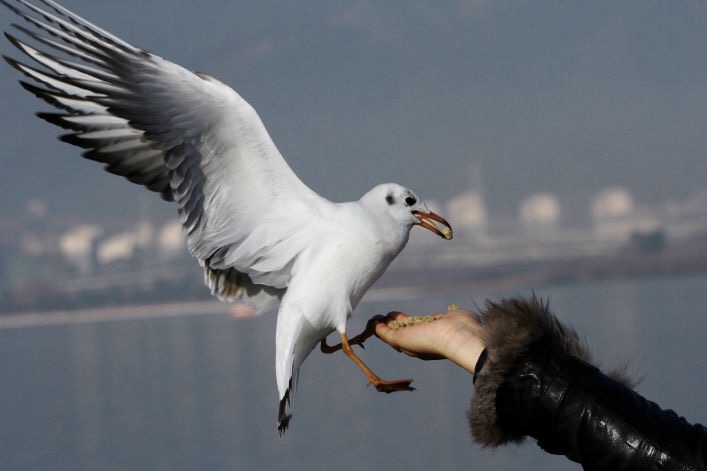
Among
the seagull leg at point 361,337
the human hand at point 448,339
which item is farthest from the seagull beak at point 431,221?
the human hand at point 448,339

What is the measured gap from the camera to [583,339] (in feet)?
5.20

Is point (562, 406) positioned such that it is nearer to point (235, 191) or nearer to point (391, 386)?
point (391, 386)

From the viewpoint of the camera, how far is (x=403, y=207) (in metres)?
2.66

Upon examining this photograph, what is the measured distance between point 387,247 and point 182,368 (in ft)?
66.4

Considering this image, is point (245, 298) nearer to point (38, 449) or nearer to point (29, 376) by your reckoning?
point (38, 449)

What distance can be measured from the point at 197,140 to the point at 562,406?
5.13ft

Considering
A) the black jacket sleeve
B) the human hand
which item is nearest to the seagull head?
the human hand

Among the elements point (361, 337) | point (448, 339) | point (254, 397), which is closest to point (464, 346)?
point (448, 339)

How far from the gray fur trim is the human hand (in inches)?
2.2

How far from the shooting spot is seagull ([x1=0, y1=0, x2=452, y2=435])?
2.60m

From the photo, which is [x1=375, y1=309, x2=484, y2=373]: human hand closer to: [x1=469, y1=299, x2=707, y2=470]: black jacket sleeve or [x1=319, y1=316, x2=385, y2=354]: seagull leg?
[x1=469, y1=299, x2=707, y2=470]: black jacket sleeve

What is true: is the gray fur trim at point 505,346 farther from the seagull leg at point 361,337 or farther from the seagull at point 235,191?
the seagull at point 235,191

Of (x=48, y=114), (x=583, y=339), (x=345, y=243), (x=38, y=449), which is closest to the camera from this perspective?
(x=583, y=339)

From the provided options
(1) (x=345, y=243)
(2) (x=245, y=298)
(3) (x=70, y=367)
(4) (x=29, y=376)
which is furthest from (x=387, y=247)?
(3) (x=70, y=367)
